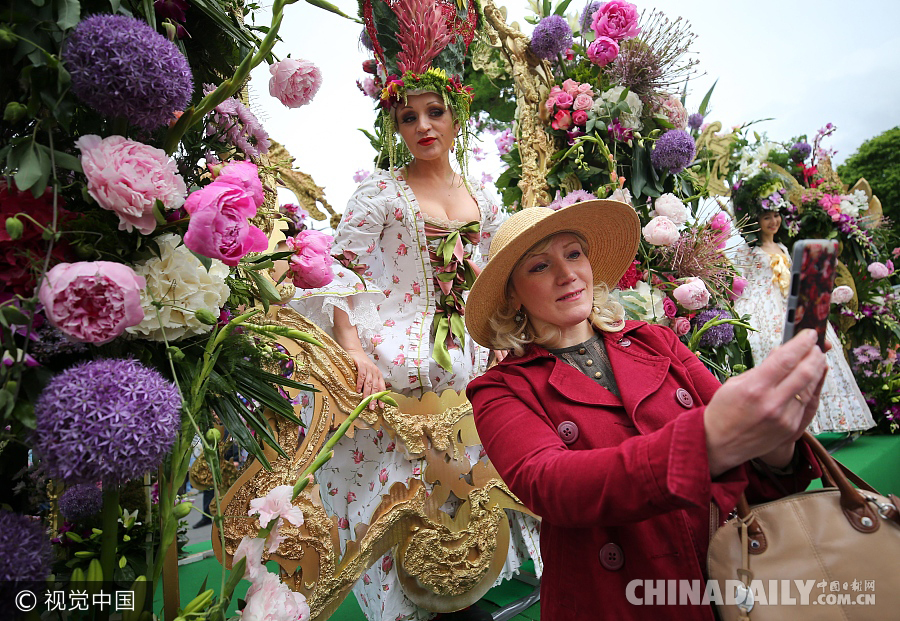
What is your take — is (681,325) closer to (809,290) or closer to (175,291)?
(809,290)

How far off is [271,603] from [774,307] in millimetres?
5195

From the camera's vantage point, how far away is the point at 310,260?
1.14 meters

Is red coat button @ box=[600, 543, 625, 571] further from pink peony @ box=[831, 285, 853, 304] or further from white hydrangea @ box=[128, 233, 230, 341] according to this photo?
pink peony @ box=[831, 285, 853, 304]

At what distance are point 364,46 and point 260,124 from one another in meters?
1.39

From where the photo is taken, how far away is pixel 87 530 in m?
1.04

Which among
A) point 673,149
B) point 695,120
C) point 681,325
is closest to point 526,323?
point 681,325

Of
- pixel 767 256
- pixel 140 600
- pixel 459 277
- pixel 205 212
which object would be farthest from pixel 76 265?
pixel 767 256

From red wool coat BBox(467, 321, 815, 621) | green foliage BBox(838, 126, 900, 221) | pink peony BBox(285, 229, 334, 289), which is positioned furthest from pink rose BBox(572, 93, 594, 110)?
green foliage BBox(838, 126, 900, 221)

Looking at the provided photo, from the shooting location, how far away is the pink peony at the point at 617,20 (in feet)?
8.86

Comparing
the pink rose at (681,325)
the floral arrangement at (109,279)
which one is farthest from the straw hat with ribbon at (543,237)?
the pink rose at (681,325)

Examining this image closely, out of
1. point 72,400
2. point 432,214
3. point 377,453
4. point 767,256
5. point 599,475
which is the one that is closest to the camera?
point 72,400

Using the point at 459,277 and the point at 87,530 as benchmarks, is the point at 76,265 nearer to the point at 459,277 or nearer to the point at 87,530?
the point at 87,530

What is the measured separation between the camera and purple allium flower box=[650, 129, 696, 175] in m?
2.73

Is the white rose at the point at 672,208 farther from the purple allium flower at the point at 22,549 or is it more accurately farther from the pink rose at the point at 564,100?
the purple allium flower at the point at 22,549
